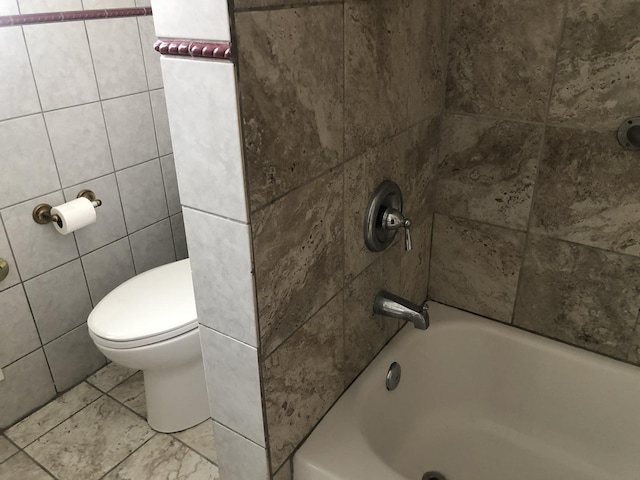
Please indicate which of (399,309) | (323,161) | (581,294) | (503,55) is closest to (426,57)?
(503,55)

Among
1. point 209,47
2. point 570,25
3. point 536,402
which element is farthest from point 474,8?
point 536,402

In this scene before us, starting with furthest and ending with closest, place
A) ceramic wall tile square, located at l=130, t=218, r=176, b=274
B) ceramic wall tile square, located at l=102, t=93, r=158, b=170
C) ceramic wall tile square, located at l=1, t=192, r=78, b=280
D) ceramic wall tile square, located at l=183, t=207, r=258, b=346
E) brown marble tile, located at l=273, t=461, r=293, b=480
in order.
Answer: ceramic wall tile square, located at l=130, t=218, r=176, b=274 → ceramic wall tile square, located at l=102, t=93, r=158, b=170 → ceramic wall tile square, located at l=1, t=192, r=78, b=280 → brown marble tile, located at l=273, t=461, r=293, b=480 → ceramic wall tile square, located at l=183, t=207, r=258, b=346

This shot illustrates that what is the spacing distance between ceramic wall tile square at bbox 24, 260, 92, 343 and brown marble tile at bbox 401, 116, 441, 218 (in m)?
1.27

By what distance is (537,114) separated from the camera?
4.22 feet

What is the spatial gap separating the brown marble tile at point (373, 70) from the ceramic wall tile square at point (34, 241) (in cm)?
124

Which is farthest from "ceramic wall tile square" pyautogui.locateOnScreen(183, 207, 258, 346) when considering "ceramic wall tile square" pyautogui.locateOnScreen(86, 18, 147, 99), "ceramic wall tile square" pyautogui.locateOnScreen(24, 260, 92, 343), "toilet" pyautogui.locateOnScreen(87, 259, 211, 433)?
"ceramic wall tile square" pyautogui.locateOnScreen(86, 18, 147, 99)

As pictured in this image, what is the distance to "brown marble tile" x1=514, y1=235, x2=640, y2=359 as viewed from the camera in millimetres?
1315

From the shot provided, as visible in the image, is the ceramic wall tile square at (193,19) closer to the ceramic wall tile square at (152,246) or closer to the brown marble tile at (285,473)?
the brown marble tile at (285,473)

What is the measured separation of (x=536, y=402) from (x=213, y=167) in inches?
47.4

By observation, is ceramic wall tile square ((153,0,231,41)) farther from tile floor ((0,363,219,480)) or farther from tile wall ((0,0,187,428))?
tile floor ((0,363,219,480))

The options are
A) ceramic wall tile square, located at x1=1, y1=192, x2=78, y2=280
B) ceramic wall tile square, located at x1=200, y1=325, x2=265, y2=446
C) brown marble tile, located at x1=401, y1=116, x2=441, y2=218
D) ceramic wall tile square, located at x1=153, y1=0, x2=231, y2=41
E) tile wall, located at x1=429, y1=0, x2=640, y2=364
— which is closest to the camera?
ceramic wall tile square, located at x1=153, y1=0, x2=231, y2=41

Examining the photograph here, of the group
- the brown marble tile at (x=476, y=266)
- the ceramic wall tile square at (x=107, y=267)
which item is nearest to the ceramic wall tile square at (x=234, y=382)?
the brown marble tile at (x=476, y=266)

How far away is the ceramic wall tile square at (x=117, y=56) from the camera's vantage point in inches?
72.4

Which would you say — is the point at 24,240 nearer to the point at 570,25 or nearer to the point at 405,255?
the point at 405,255
